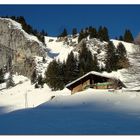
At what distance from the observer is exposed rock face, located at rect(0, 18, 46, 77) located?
134375mm

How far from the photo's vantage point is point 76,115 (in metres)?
25.0

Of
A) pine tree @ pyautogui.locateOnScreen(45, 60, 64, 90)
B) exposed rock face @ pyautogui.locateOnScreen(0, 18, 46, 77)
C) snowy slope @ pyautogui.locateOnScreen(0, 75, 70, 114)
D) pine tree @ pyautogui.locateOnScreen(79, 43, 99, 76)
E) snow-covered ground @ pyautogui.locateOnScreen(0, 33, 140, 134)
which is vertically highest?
exposed rock face @ pyautogui.locateOnScreen(0, 18, 46, 77)

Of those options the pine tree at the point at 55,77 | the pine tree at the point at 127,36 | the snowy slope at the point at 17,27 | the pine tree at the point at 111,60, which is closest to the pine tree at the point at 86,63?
the pine tree at the point at 111,60

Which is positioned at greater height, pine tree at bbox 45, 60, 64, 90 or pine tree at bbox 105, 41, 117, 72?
pine tree at bbox 105, 41, 117, 72

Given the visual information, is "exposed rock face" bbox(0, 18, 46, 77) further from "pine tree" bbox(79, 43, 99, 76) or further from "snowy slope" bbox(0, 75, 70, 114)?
"pine tree" bbox(79, 43, 99, 76)

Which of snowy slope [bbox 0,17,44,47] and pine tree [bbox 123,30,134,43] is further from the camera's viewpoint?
snowy slope [bbox 0,17,44,47]

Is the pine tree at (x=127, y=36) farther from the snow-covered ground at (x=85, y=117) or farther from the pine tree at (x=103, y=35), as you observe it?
the snow-covered ground at (x=85, y=117)

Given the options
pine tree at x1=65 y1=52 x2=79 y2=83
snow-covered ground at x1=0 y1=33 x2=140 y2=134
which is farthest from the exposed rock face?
snow-covered ground at x1=0 y1=33 x2=140 y2=134

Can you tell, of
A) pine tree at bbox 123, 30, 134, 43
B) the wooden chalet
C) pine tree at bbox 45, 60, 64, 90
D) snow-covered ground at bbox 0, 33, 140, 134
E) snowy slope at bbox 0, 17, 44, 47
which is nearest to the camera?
snow-covered ground at bbox 0, 33, 140, 134

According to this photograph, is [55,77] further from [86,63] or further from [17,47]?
[17,47]

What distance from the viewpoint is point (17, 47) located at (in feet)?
471

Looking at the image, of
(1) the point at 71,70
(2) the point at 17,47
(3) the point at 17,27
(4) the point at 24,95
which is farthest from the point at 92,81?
(3) the point at 17,27

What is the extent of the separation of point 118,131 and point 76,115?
6968 millimetres
